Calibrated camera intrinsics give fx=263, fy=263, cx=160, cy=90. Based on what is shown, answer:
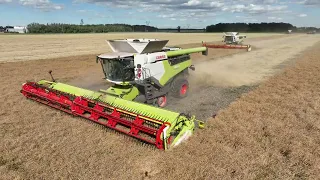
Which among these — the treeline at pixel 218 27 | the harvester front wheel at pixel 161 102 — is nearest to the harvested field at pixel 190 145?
the harvester front wheel at pixel 161 102

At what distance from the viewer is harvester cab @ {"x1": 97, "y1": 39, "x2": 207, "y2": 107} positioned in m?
8.23

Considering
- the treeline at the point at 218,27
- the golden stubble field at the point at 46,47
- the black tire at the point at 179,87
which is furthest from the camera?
the treeline at the point at 218,27

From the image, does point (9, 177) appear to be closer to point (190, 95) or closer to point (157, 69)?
point (157, 69)

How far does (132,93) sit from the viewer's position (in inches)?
337

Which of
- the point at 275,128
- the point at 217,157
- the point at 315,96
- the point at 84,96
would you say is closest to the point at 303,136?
the point at 275,128

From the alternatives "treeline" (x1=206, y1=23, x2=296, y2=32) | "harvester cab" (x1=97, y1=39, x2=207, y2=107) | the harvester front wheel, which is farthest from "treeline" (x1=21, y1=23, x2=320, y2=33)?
the harvester front wheel

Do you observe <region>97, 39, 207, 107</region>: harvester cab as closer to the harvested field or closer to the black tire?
the black tire

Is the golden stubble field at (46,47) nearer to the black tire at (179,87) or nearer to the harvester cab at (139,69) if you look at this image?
the harvester cab at (139,69)

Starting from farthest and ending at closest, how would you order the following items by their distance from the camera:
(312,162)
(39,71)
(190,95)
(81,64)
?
(81,64)
(39,71)
(190,95)
(312,162)

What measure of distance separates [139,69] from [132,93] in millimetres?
879

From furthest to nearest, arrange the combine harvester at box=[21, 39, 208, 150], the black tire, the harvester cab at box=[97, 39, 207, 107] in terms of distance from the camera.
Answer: the black tire → the harvester cab at box=[97, 39, 207, 107] → the combine harvester at box=[21, 39, 208, 150]

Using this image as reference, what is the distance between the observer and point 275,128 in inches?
275

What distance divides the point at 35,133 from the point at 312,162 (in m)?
6.56

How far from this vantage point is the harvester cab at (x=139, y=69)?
27.0ft
